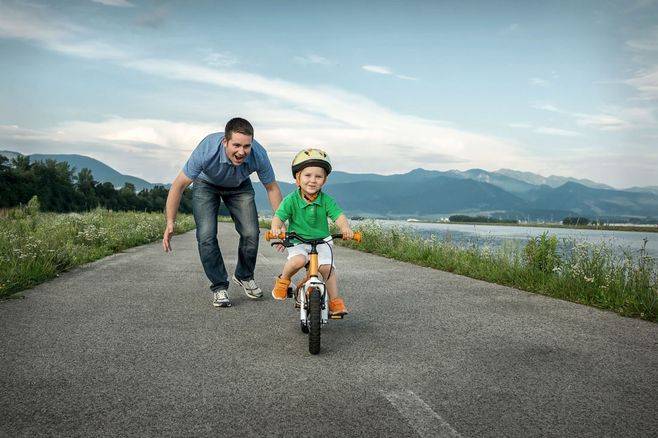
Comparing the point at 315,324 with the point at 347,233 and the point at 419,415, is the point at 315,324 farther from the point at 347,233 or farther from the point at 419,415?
A: the point at 419,415

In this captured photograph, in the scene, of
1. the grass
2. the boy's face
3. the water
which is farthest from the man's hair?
the water

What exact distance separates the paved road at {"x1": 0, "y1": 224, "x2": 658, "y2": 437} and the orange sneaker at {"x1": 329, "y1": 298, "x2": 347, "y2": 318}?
25cm

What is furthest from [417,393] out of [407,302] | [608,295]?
[608,295]

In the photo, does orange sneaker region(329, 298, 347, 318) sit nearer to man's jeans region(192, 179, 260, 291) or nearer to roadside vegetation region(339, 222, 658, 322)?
man's jeans region(192, 179, 260, 291)

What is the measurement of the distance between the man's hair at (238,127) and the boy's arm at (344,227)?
147 centimetres

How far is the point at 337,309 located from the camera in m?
5.10

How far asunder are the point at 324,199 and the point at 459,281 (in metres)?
4.90

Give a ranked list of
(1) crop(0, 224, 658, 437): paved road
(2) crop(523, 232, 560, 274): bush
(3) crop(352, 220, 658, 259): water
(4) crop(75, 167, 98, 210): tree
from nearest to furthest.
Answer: (1) crop(0, 224, 658, 437): paved road, (3) crop(352, 220, 658, 259): water, (2) crop(523, 232, 560, 274): bush, (4) crop(75, 167, 98, 210): tree

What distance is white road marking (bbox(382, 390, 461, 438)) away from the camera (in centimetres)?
289

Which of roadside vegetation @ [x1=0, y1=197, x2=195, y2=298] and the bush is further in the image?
the bush

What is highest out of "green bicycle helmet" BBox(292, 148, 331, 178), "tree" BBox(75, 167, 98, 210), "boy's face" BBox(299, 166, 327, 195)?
"green bicycle helmet" BBox(292, 148, 331, 178)

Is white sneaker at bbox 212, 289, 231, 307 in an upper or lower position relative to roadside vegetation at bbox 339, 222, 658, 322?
lower

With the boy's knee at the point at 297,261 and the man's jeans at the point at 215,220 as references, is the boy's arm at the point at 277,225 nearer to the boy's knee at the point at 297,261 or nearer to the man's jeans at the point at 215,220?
the boy's knee at the point at 297,261

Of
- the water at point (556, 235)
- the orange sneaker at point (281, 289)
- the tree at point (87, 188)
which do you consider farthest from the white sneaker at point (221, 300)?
the tree at point (87, 188)
